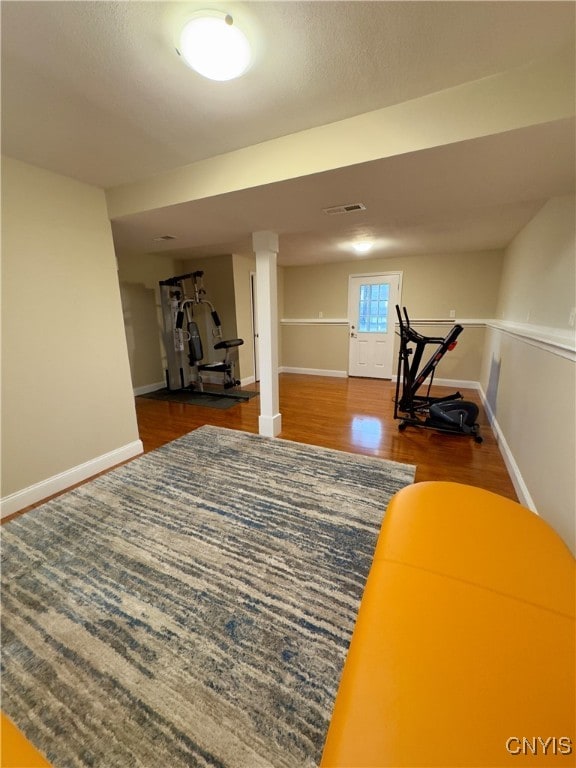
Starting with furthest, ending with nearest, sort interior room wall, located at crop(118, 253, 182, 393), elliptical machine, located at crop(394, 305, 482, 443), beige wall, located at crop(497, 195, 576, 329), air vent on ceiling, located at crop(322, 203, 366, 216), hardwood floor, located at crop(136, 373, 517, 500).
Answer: interior room wall, located at crop(118, 253, 182, 393) → elliptical machine, located at crop(394, 305, 482, 443) → hardwood floor, located at crop(136, 373, 517, 500) → air vent on ceiling, located at crop(322, 203, 366, 216) → beige wall, located at crop(497, 195, 576, 329)

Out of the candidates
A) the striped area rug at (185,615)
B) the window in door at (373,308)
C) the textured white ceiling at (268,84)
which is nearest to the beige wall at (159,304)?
the window in door at (373,308)

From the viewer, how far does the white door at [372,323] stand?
5.38 metres

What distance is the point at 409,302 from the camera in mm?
5227

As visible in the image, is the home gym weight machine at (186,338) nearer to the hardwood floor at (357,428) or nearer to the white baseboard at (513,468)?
the hardwood floor at (357,428)

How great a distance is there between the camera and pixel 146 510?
2.04 meters

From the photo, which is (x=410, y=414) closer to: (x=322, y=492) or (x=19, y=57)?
(x=322, y=492)

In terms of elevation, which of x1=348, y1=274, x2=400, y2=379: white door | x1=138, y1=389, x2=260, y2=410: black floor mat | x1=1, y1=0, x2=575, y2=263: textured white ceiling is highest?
x1=1, y1=0, x2=575, y2=263: textured white ceiling

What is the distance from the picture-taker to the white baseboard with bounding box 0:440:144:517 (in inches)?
80.3

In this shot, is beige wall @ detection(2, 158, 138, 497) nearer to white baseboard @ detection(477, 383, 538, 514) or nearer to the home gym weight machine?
the home gym weight machine

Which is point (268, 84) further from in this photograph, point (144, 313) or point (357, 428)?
point (144, 313)

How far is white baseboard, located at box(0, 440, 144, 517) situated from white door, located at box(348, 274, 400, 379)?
424 cm

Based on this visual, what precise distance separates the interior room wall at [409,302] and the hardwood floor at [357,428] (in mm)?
886

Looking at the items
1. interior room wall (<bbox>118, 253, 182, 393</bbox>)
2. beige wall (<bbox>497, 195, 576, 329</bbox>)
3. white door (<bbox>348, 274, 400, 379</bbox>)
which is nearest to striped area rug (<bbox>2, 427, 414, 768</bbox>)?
beige wall (<bbox>497, 195, 576, 329</bbox>)

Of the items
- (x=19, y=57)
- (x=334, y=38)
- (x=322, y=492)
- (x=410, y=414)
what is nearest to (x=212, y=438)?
(x=322, y=492)
